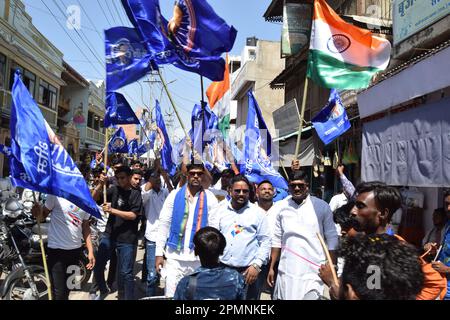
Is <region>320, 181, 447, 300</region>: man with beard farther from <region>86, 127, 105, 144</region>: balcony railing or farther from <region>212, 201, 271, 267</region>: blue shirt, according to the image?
<region>86, 127, 105, 144</region>: balcony railing

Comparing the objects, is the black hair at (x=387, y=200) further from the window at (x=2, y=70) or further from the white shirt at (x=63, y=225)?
the window at (x=2, y=70)

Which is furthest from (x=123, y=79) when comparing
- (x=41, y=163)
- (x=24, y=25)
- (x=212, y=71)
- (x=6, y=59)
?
(x=24, y=25)

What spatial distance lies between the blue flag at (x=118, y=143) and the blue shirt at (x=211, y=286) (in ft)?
41.9

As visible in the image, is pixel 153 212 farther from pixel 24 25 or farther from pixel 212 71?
pixel 24 25

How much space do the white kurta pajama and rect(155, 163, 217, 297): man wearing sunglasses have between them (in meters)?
0.80

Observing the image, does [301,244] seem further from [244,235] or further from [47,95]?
[47,95]

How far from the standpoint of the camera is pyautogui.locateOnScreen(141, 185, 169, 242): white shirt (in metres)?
5.52

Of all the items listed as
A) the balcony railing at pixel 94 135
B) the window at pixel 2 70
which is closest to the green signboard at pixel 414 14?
the window at pixel 2 70

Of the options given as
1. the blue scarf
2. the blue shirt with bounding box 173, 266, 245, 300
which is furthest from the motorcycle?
the blue shirt with bounding box 173, 266, 245, 300

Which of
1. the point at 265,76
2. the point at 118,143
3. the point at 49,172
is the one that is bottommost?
the point at 49,172

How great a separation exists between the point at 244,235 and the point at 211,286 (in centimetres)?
153

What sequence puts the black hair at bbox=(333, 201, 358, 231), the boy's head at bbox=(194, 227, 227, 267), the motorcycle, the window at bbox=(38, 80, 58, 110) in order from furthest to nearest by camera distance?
the window at bbox=(38, 80, 58, 110)
the motorcycle
the black hair at bbox=(333, 201, 358, 231)
the boy's head at bbox=(194, 227, 227, 267)

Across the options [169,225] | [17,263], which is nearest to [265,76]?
[17,263]

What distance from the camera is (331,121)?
24.4 feet
